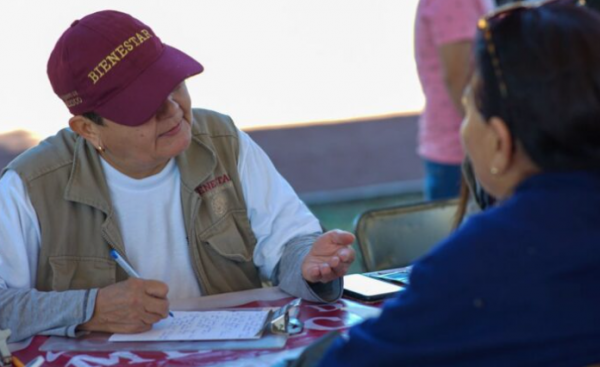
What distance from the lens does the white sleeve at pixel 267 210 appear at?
2.50m

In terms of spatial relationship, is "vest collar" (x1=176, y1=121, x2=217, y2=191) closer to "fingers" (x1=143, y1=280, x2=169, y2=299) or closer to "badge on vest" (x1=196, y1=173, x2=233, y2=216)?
"badge on vest" (x1=196, y1=173, x2=233, y2=216)

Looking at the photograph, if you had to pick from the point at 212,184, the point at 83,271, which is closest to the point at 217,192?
the point at 212,184

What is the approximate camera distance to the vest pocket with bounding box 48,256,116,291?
2.30 m

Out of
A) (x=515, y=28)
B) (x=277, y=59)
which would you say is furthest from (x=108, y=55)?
(x=277, y=59)

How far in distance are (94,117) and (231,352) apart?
78 centimetres

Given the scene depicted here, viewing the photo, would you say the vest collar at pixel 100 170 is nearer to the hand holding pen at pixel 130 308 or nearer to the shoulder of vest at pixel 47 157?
the shoulder of vest at pixel 47 157

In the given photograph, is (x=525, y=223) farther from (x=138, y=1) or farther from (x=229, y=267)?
(x=138, y=1)

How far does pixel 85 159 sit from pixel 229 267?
1.59 ft

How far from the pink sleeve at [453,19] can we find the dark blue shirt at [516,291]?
2.14m

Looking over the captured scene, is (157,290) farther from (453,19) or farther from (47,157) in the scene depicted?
(453,19)

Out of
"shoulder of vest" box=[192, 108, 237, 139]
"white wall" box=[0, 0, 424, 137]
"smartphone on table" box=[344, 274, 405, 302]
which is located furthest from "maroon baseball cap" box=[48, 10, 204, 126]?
"white wall" box=[0, 0, 424, 137]

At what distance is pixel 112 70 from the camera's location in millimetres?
2227

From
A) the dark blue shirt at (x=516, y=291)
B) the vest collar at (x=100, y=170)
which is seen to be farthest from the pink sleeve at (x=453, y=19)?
the dark blue shirt at (x=516, y=291)

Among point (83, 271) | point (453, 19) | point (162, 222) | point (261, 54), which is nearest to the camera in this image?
point (83, 271)
